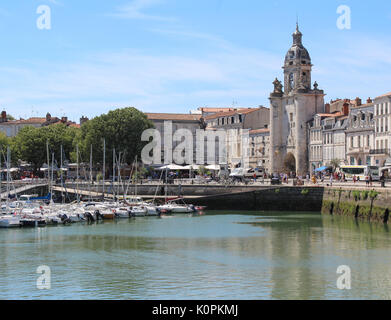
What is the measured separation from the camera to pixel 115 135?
3848 inches

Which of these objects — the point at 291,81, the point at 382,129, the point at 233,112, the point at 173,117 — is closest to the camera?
the point at 382,129

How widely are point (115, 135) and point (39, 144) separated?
17.0 m

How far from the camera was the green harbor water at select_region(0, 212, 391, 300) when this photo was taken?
2991cm

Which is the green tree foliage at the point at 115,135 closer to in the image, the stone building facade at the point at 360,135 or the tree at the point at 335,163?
the tree at the point at 335,163

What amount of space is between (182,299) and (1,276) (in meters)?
9.65

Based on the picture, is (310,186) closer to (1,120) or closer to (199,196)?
(199,196)

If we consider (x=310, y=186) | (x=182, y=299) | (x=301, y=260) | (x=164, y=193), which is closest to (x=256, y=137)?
(x=164, y=193)

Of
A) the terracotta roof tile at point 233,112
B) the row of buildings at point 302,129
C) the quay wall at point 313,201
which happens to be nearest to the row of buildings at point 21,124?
the row of buildings at point 302,129

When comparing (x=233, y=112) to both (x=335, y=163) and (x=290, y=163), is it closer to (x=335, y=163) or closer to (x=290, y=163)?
(x=290, y=163)

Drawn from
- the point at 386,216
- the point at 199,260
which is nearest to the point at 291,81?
the point at 386,216

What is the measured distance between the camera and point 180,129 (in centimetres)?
12569

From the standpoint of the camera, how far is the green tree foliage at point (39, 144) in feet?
358

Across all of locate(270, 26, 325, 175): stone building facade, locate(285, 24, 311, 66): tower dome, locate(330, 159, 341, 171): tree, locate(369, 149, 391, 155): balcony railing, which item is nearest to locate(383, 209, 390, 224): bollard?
locate(369, 149, 391, 155): balcony railing

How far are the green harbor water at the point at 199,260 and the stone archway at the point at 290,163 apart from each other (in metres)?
41.6
